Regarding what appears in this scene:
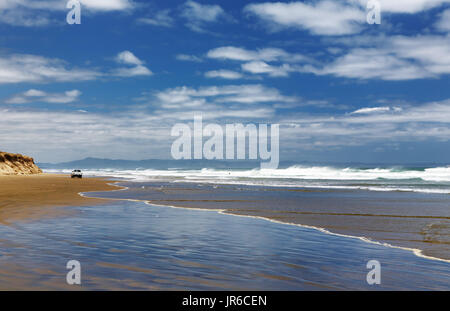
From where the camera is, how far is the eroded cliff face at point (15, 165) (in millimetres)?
68900

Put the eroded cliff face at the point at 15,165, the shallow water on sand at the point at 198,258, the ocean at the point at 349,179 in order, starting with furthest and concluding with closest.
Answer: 1. the eroded cliff face at the point at 15,165
2. the ocean at the point at 349,179
3. the shallow water on sand at the point at 198,258

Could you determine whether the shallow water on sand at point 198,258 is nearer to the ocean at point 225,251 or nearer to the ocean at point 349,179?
the ocean at point 225,251

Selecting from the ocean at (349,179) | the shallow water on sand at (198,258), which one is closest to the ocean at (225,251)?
the shallow water on sand at (198,258)

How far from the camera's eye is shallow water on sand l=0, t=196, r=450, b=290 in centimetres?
589

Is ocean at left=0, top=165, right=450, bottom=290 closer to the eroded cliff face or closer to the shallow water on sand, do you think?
the shallow water on sand

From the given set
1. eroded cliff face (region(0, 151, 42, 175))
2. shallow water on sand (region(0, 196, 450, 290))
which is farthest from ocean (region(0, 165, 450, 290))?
eroded cliff face (region(0, 151, 42, 175))

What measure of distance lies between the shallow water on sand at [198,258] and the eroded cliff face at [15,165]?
2604 inches

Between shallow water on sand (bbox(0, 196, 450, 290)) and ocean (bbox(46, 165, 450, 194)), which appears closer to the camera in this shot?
shallow water on sand (bbox(0, 196, 450, 290))

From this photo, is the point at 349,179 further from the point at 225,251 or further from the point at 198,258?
the point at 198,258

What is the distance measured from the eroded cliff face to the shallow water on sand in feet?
217

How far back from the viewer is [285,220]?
45.6 feet

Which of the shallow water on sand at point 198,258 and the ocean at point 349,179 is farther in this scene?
the ocean at point 349,179
